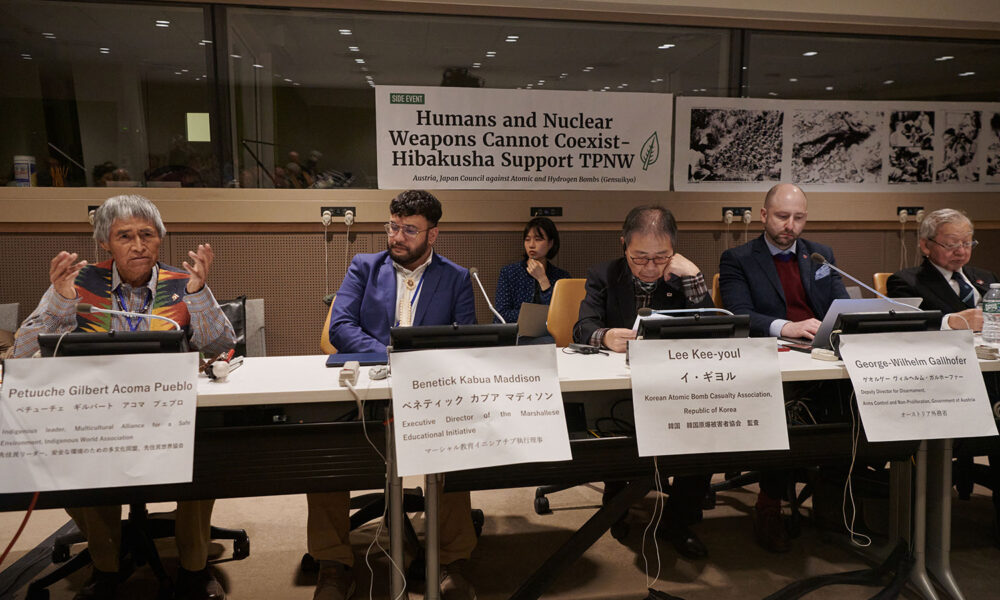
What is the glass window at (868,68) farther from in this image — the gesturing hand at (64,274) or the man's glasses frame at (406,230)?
the gesturing hand at (64,274)

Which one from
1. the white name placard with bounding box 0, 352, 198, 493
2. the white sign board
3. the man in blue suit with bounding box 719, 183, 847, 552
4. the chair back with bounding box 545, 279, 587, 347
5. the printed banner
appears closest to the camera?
the white name placard with bounding box 0, 352, 198, 493

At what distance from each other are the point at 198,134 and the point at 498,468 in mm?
2981

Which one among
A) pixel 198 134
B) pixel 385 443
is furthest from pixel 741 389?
pixel 198 134

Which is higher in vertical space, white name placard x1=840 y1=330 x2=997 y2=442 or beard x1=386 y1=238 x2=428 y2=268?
beard x1=386 y1=238 x2=428 y2=268

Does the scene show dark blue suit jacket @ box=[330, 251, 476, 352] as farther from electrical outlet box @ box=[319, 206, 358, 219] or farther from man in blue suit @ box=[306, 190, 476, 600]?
electrical outlet box @ box=[319, 206, 358, 219]

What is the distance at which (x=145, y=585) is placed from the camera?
86.4 inches

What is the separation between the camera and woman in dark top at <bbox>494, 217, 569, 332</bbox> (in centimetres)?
361

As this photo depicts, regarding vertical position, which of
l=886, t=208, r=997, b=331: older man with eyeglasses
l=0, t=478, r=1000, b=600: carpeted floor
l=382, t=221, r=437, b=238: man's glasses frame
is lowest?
l=0, t=478, r=1000, b=600: carpeted floor

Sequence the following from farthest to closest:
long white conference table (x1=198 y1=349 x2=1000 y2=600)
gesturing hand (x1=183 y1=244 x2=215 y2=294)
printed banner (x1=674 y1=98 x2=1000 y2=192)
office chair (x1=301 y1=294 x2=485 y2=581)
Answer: printed banner (x1=674 y1=98 x2=1000 y2=192) < office chair (x1=301 y1=294 x2=485 y2=581) < gesturing hand (x1=183 y1=244 x2=215 y2=294) < long white conference table (x1=198 y1=349 x2=1000 y2=600)

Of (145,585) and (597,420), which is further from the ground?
(597,420)

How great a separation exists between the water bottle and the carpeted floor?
0.85 meters

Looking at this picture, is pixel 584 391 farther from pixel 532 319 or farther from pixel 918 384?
pixel 532 319

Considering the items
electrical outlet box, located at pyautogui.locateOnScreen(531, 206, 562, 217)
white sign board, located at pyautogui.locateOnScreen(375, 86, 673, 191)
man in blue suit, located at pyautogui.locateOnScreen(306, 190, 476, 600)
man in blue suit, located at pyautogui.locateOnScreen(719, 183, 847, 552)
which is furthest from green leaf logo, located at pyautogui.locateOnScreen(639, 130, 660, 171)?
man in blue suit, located at pyautogui.locateOnScreen(306, 190, 476, 600)

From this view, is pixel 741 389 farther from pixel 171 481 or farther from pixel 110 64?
pixel 110 64
